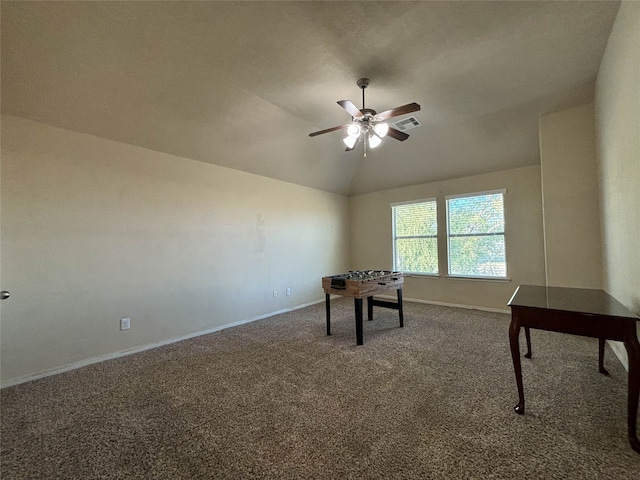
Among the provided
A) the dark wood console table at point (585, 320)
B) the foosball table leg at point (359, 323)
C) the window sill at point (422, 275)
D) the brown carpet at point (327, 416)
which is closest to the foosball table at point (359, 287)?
the foosball table leg at point (359, 323)

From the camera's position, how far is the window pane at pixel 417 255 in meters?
5.55

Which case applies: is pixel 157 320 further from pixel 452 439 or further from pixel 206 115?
pixel 452 439

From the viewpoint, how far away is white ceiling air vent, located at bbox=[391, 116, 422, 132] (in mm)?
3896

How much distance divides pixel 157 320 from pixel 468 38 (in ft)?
15.1

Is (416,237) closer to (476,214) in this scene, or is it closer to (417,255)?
(417,255)

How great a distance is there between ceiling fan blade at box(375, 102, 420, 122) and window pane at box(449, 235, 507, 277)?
11.2 feet

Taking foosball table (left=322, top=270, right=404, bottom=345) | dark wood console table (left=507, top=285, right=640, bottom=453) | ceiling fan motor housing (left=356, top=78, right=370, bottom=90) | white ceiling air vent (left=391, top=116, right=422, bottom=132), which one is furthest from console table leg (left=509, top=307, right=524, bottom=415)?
white ceiling air vent (left=391, top=116, right=422, bottom=132)

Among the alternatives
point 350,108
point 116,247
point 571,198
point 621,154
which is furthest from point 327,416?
point 571,198

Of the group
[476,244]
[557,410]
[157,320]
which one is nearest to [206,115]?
[157,320]

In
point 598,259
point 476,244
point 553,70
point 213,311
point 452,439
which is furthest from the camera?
point 476,244

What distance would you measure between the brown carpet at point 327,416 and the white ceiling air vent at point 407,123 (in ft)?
10.1

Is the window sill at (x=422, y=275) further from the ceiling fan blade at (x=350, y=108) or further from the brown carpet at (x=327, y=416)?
the ceiling fan blade at (x=350, y=108)

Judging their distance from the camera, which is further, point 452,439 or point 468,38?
point 468,38

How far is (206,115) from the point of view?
11.1ft
